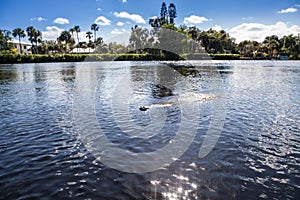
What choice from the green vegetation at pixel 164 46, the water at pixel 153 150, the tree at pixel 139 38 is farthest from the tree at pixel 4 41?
the water at pixel 153 150

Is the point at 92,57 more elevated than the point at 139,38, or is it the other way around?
the point at 139,38

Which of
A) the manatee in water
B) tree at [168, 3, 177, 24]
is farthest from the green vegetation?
the manatee in water

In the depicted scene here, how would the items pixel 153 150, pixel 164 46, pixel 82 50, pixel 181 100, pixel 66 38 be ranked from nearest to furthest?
pixel 153 150
pixel 181 100
pixel 164 46
pixel 82 50
pixel 66 38

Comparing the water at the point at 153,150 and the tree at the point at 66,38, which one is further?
the tree at the point at 66,38

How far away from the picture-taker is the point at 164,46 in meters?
114

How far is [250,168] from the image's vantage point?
25.7ft

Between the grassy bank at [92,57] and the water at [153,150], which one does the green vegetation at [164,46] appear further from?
the water at [153,150]

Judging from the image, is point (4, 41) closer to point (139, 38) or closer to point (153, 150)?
point (139, 38)

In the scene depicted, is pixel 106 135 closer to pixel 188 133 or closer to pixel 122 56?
pixel 188 133

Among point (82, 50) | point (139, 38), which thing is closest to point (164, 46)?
point (139, 38)

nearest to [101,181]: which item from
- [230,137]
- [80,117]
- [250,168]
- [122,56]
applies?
[250,168]

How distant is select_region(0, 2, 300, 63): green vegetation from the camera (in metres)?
112

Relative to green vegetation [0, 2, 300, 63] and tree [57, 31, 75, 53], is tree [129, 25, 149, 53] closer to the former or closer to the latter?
green vegetation [0, 2, 300, 63]

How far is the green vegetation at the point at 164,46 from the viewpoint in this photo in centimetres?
11169
